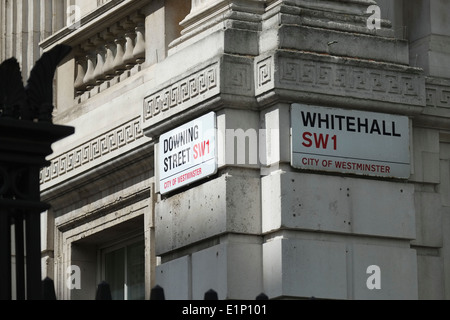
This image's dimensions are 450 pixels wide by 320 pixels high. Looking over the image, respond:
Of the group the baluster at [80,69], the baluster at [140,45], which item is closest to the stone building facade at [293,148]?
the baluster at [140,45]

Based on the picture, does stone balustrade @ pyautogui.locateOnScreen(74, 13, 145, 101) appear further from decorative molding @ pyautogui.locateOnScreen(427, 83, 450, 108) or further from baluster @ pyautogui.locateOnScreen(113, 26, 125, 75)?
decorative molding @ pyautogui.locateOnScreen(427, 83, 450, 108)

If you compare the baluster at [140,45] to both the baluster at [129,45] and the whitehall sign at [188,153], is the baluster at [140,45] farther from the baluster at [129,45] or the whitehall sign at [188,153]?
the whitehall sign at [188,153]

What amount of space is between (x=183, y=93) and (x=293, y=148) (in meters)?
1.38

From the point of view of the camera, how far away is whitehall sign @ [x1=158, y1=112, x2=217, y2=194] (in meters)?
14.7

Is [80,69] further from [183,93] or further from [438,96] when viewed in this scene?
[438,96]

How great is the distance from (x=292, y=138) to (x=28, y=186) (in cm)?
509

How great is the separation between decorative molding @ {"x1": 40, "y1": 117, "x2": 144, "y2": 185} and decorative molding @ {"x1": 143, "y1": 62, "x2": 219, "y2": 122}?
508 mm

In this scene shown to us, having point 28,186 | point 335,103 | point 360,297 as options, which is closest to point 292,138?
point 335,103

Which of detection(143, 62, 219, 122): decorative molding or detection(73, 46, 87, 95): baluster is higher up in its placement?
detection(73, 46, 87, 95): baluster

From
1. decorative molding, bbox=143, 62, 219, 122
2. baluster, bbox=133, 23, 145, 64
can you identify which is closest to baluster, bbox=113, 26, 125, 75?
baluster, bbox=133, 23, 145, 64

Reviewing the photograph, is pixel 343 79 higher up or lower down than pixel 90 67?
lower down

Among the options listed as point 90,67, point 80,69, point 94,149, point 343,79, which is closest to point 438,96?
point 343,79

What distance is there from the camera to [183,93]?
597 inches

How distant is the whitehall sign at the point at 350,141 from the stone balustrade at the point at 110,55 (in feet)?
9.77
